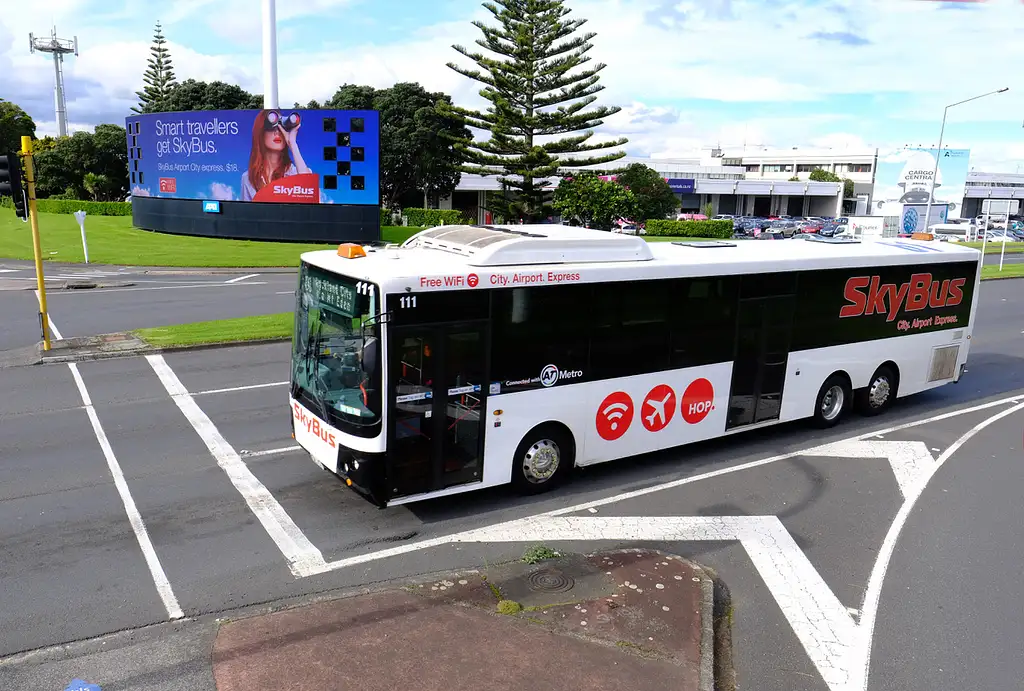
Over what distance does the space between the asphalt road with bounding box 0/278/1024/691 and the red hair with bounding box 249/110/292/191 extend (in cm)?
3229

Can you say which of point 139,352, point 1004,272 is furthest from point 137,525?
point 1004,272

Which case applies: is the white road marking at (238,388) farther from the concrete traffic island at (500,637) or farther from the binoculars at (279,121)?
the binoculars at (279,121)

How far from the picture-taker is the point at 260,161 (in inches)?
1687

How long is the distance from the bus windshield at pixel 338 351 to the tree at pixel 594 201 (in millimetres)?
40069

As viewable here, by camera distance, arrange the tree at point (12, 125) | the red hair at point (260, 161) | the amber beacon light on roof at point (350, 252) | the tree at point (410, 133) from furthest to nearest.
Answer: the tree at point (12, 125)
the tree at point (410, 133)
the red hair at point (260, 161)
the amber beacon light on roof at point (350, 252)

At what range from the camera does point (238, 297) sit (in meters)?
25.2

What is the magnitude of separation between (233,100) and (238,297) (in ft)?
168

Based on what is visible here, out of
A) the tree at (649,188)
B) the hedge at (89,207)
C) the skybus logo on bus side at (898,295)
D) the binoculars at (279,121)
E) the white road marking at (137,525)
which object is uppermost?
the binoculars at (279,121)

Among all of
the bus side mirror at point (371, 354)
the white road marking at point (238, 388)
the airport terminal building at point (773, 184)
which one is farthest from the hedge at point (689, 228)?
the bus side mirror at point (371, 354)

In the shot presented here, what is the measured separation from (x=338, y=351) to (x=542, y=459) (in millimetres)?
2684

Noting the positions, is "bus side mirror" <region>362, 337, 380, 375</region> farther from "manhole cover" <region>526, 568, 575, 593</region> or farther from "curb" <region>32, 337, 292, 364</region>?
"curb" <region>32, 337, 292, 364</region>

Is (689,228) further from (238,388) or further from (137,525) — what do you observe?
(137,525)

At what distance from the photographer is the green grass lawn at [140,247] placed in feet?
118

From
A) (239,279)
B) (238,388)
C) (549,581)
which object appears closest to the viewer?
(549,581)
